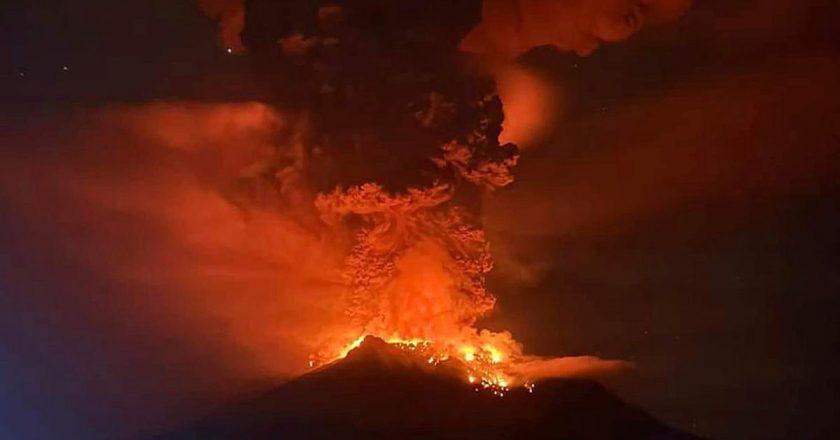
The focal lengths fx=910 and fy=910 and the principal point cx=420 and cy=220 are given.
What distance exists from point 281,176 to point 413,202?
134 centimetres

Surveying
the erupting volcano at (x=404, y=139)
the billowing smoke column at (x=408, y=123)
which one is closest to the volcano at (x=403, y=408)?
the erupting volcano at (x=404, y=139)

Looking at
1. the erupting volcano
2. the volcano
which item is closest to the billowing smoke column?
the erupting volcano

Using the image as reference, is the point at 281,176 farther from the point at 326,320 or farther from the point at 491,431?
the point at 491,431

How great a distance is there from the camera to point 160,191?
8195 millimetres

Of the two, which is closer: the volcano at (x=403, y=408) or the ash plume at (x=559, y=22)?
the ash plume at (x=559, y=22)

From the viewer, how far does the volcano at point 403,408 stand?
819cm

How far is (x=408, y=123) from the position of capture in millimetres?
6945

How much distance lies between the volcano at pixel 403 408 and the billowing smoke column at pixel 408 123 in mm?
467

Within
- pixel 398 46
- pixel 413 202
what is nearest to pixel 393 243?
pixel 413 202

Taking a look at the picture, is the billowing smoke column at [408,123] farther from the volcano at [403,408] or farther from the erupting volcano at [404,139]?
the volcano at [403,408]

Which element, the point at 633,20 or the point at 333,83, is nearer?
the point at 333,83

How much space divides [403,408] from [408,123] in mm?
3213

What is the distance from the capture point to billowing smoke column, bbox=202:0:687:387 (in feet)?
22.7

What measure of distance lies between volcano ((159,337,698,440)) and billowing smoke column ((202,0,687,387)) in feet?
1.53
